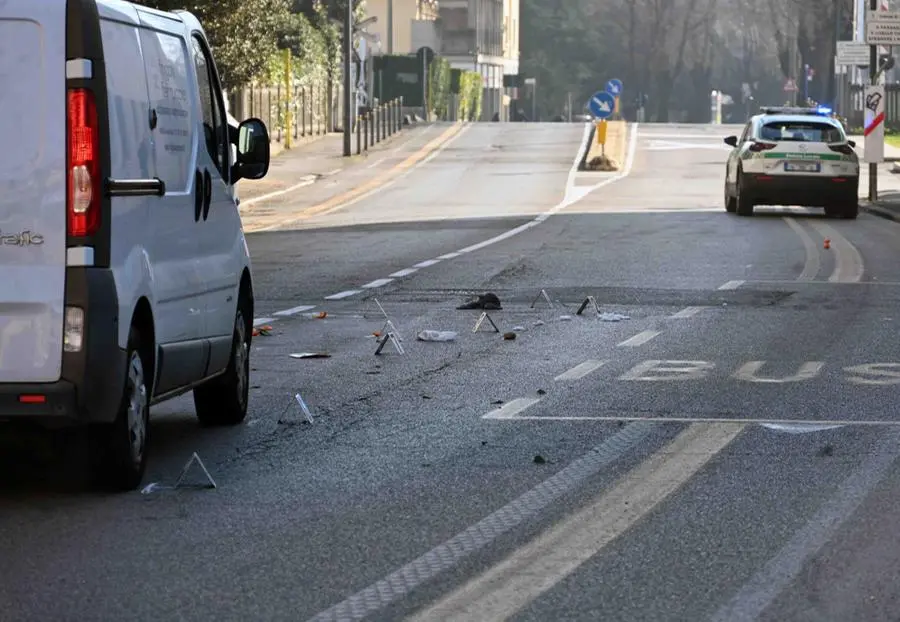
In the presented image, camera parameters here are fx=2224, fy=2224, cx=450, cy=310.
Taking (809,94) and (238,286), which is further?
(809,94)

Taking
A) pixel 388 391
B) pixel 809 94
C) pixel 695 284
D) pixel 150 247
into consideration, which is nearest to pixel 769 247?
pixel 695 284

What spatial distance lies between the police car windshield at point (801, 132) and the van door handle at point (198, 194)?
80.5 feet

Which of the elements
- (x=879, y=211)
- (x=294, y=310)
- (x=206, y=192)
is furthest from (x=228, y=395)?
(x=879, y=211)

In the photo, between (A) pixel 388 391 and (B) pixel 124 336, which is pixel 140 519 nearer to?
(B) pixel 124 336

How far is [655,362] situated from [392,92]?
90535 millimetres

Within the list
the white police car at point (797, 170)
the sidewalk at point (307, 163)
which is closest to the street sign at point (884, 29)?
the white police car at point (797, 170)

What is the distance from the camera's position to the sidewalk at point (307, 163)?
145 ft

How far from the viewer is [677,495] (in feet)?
26.7

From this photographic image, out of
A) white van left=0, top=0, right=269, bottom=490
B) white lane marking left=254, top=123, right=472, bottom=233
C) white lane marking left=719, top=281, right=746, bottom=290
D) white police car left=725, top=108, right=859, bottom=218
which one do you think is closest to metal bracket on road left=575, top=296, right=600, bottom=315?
white lane marking left=719, top=281, right=746, bottom=290

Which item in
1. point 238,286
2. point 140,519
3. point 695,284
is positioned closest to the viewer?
point 140,519

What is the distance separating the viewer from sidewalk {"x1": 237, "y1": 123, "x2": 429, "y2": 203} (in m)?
44.3

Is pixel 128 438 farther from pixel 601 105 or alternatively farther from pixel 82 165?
pixel 601 105

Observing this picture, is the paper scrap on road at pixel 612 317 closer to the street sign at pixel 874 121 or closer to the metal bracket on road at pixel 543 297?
the metal bracket on road at pixel 543 297

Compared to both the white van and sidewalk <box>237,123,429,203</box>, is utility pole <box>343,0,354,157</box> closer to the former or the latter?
sidewalk <box>237,123,429,203</box>
